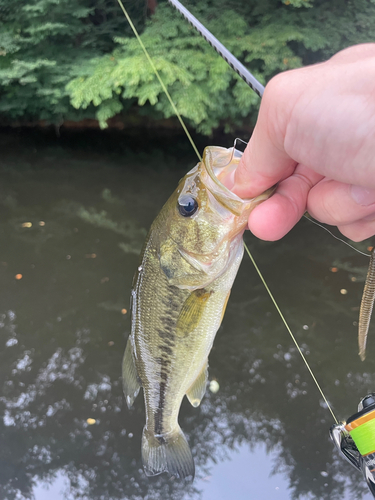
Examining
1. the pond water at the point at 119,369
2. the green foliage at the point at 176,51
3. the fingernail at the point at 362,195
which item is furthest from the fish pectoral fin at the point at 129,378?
the green foliage at the point at 176,51

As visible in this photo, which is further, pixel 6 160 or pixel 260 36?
pixel 6 160

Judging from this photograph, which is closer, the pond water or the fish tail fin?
the fish tail fin

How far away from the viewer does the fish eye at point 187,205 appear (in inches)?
47.6

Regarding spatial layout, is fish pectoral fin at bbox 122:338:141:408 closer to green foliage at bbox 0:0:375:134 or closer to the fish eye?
the fish eye

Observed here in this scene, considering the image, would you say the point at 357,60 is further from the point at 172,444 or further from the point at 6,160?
the point at 6,160

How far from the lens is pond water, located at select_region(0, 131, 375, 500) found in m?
2.48

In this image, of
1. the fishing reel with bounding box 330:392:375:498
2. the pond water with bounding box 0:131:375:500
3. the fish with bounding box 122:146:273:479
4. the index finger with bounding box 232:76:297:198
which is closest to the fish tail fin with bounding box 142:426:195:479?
the fish with bounding box 122:146:273:479

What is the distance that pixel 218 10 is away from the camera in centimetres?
548

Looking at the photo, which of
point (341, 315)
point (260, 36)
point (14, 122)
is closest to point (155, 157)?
point (260, 36)

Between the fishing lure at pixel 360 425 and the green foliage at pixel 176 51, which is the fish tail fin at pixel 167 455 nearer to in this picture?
the fishing lure at pixel 360 425

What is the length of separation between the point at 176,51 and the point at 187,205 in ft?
16.5

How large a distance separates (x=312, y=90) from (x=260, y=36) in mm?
5395

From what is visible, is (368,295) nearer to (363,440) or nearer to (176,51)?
(363,440)

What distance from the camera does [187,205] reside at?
1.22 meters
